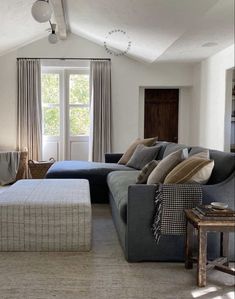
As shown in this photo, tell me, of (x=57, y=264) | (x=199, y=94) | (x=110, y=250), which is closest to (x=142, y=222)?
(x=110, y=250)

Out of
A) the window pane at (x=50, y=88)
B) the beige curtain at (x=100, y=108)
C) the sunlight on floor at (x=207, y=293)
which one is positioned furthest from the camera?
the window pane at (x=50, y=88)

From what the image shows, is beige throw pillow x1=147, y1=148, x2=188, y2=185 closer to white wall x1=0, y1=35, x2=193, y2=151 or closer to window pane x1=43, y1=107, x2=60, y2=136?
white wall x1=0, y1=35, x2=193, y2=151

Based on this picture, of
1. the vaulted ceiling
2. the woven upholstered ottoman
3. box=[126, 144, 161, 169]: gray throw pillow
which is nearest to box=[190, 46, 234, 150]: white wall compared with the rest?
the vaulted ceiling

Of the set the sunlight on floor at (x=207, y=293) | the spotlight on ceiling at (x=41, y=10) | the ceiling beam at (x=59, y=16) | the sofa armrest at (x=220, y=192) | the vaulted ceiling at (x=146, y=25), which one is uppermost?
the ceiling beam at (x=59, y=16)

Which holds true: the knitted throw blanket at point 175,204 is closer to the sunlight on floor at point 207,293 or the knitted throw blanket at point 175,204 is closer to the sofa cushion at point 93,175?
the sunlight on floor at point 207,293

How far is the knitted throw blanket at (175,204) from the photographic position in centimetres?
224

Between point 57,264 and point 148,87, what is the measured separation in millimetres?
4690

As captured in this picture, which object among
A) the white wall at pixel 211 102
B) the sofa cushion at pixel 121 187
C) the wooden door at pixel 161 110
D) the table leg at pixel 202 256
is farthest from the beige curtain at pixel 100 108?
the table leg at pixel 202 256

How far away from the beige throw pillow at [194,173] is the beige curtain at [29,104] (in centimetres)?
415

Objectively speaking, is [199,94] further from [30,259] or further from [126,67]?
[30,259]

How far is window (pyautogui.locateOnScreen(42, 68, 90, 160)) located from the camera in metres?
6.28

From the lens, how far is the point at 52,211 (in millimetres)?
2525

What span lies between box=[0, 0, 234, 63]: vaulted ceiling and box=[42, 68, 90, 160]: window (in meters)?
0.74

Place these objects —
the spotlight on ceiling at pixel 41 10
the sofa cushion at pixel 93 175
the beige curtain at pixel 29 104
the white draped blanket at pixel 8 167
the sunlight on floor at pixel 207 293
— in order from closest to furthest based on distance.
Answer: the sunlight on floor at pixel 207 293 < the spotlight on ceiling at pixel 41 10 < the sofa cushion at pixel 93 175 < the white draped blanket at pixel 8 167 < the beige curtain at pixel 29 104
